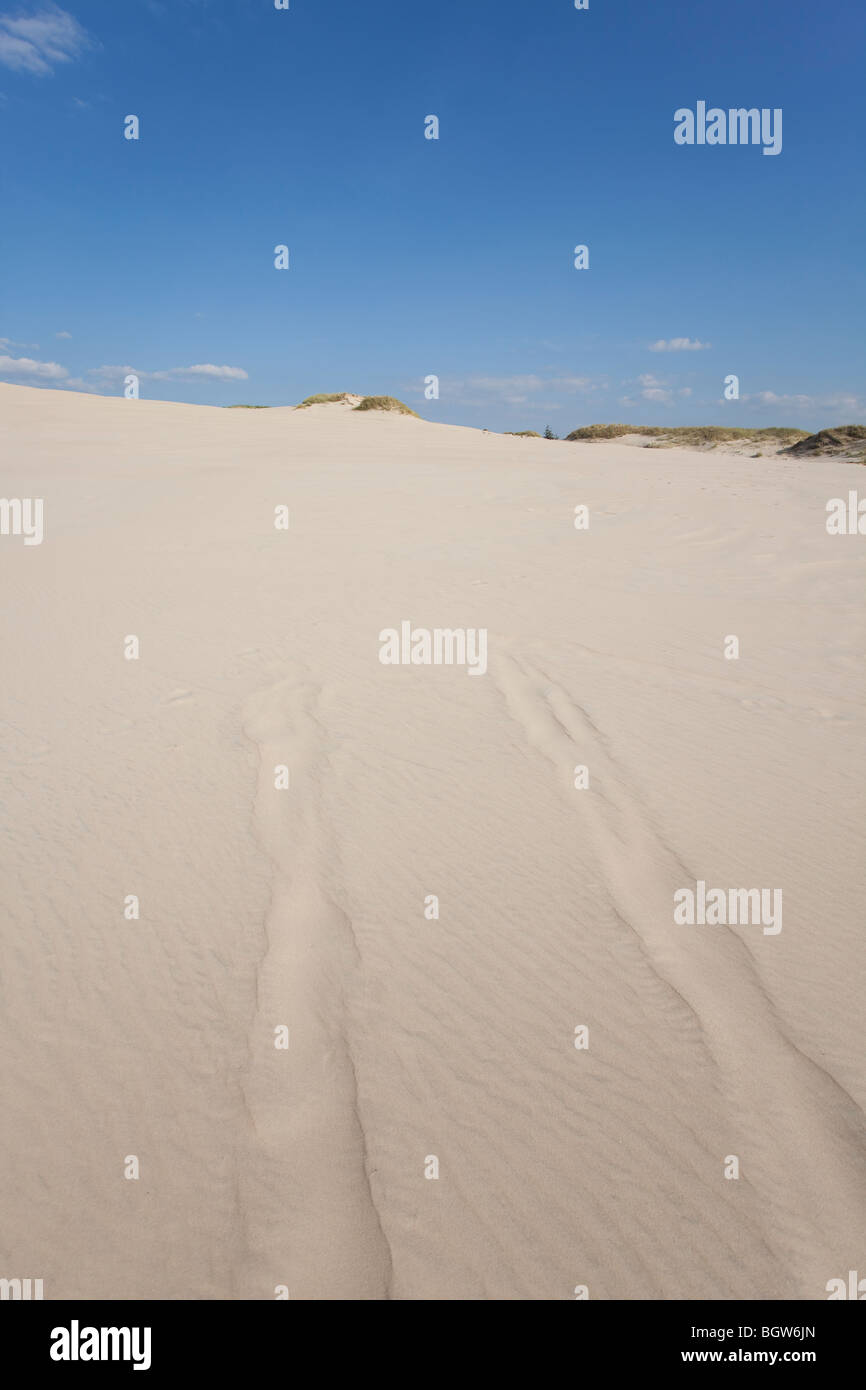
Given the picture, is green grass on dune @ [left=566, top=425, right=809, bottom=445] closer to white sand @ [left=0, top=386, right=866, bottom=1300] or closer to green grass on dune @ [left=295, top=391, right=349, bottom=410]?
green grass on dune @ [left=295, top=391, right=349, bottom=410]

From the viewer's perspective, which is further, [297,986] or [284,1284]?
[297,986]

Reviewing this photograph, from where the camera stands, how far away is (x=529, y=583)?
238 inches

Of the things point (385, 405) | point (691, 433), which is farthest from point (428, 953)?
point (691, 433)

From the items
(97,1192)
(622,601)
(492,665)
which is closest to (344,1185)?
(97,1192)

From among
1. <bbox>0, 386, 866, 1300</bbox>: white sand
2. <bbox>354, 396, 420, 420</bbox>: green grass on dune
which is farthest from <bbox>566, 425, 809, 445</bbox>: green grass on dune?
<bbox>0, 386, 866, 1300</bbox>: white sand

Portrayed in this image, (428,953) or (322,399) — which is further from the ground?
(322,399)

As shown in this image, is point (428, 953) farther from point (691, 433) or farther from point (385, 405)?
point (691, 433)

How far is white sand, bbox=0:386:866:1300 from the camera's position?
1.54 meters

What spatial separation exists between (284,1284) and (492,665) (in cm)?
341

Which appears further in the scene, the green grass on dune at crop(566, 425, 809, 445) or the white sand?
the green grass on dune at crop(566, 425, 809, 445)

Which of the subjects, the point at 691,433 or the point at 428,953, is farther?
the point at 691,433

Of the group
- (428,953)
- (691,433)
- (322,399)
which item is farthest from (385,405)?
(428,953)

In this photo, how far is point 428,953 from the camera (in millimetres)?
2266
